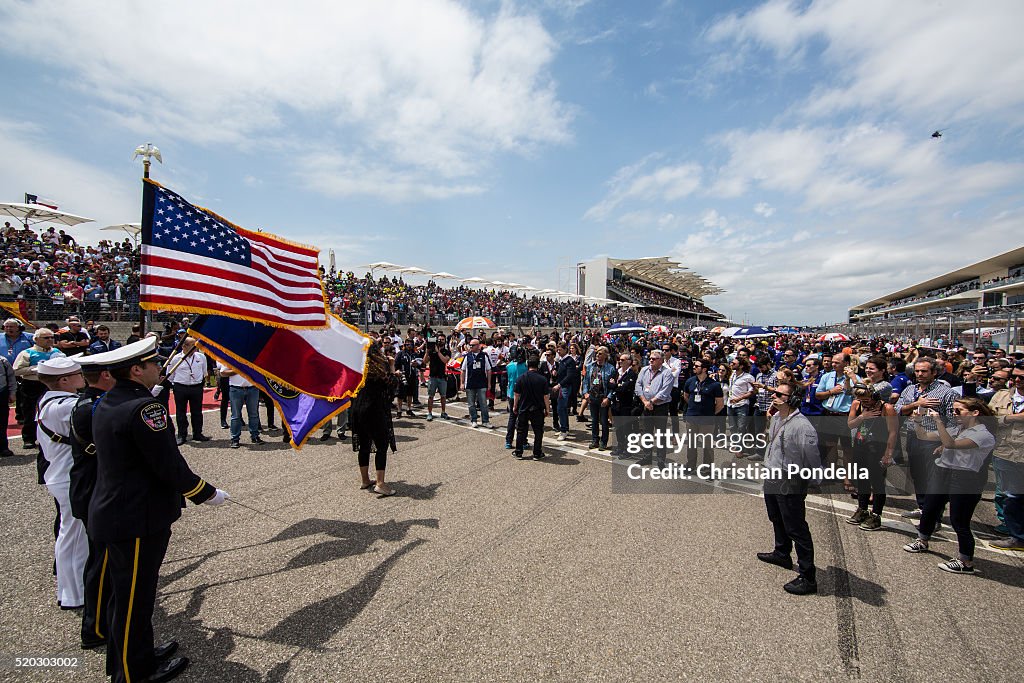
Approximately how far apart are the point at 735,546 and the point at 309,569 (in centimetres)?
397

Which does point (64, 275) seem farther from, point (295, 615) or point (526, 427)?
point (295, 615)

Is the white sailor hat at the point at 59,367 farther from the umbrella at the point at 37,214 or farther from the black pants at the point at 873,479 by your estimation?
the umbrella at the point at 37,214

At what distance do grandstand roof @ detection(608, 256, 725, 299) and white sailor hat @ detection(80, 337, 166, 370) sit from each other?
6983cm

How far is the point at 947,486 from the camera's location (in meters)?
4.08

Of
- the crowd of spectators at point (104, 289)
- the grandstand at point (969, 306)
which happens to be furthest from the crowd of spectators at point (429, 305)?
the grandstand at point (969, 306)

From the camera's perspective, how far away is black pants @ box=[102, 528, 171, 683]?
2.44 meters

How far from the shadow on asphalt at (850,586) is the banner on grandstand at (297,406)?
4.68m

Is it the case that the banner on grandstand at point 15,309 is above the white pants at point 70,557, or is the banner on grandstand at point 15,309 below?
Answer: above

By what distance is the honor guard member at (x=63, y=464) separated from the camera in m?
3.11

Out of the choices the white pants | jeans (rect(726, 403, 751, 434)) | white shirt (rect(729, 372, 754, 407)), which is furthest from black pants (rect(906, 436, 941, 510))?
the white pants

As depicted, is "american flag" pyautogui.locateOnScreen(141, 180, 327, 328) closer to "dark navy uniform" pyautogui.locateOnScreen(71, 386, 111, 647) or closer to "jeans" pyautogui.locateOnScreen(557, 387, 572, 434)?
"dark navy uniform" pyautogui.locateOnScreen(71, 386, 111, 647)

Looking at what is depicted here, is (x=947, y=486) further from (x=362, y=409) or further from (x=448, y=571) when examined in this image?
(x=362, y=409)

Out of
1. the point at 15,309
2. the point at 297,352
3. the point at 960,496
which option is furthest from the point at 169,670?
the point at 15,309

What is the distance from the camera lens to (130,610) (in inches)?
96.9
